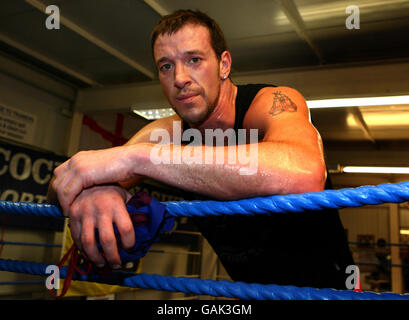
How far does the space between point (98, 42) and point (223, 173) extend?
11.4ft

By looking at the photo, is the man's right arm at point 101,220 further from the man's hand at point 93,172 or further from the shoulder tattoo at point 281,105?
the shoulder tattoo at point 281,105

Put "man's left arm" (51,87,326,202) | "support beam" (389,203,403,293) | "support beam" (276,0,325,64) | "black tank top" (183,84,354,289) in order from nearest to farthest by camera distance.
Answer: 1. "man's left arm" (51,87,326,202)
2. "black tank top" (183,84,354,289)
3. "support beam" (276,0,325,64)
4. "support beam" (389,203,403,293)

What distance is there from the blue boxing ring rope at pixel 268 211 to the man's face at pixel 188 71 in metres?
0.56

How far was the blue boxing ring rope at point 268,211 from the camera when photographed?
60cm

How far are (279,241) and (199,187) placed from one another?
50 cm

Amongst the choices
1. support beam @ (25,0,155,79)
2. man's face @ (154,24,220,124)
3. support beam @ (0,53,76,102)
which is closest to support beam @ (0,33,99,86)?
support beam @ (0,53,76,102)

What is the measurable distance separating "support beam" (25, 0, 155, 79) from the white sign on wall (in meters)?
1.30

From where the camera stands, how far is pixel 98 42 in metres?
3.73

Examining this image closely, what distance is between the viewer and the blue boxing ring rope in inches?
23.5

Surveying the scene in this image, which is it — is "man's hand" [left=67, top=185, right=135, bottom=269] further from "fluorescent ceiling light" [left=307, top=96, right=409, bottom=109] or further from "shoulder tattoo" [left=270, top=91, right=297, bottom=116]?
"fluorescent ceiling light" [left=307, top=96, right=409, bottom=109]

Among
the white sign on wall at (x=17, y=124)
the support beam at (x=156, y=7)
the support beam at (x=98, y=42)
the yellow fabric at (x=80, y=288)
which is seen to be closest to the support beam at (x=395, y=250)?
the yellow fabric at (x=80, y=288)

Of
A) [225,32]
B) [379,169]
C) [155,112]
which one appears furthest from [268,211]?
[379,169]
